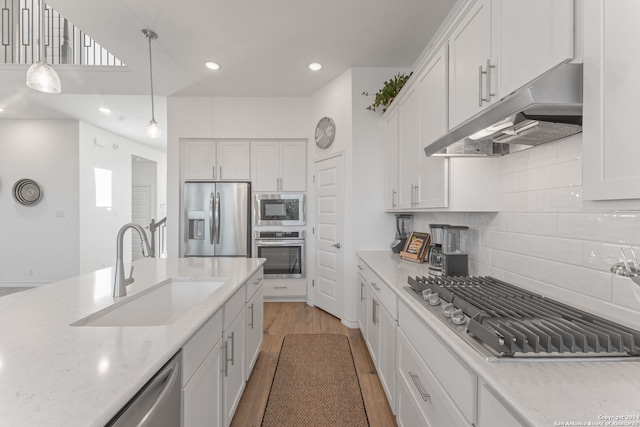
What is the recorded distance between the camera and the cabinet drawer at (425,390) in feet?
3.32

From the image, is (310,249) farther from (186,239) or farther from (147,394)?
(147,394)

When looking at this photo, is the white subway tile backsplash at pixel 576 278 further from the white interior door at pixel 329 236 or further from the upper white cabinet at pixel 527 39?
the white interior door at pixel 329 236

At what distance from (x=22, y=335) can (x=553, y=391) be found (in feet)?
5.09

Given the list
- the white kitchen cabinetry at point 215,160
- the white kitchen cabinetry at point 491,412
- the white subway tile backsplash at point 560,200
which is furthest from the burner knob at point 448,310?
the white kitchen cabinetry at point 215,160

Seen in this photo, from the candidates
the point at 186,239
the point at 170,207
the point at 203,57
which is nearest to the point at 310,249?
the point at 186,239

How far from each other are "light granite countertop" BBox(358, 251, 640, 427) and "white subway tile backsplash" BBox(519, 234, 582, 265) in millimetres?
524

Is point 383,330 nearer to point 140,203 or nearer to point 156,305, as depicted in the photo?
point 156,305

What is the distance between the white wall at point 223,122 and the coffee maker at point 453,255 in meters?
2.68

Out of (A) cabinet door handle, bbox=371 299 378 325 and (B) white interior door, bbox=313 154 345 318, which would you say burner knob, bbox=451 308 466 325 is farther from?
(B) white interior door, bbox=313 154 345 318

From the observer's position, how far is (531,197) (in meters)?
1.49

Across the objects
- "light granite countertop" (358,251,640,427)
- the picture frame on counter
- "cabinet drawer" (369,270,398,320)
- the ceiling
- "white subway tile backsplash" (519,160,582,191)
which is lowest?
"cabinet drawer" (369,270,398,320)

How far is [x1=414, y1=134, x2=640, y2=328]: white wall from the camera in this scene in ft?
3.44

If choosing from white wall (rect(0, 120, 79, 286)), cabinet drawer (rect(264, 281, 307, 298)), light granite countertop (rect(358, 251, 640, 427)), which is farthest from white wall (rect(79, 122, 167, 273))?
light granite countertop (rect(358, 251, 640, 427))

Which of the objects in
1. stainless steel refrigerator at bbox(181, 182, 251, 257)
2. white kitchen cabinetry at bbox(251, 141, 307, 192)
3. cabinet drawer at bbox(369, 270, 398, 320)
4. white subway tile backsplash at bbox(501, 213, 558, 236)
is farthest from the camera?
white kitchen cabinetry at bbox(251, 141, 307, 192)
